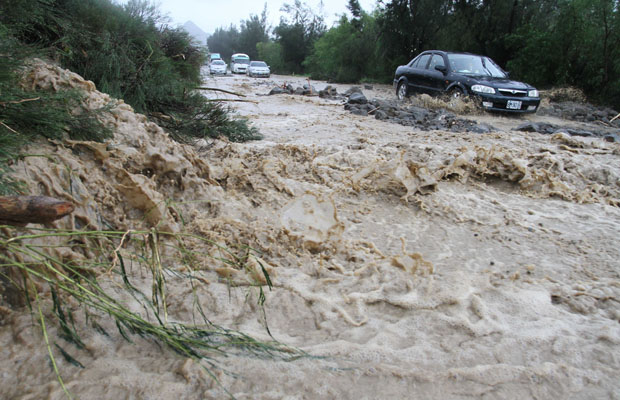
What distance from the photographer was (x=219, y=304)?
2.32m

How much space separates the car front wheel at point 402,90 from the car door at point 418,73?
21 cm

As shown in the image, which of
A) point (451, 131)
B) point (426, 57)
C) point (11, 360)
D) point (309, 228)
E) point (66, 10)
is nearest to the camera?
point (11, 360)

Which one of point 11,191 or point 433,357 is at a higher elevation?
point 11,191

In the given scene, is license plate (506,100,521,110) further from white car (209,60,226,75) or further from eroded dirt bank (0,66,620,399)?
white car (209,60,226,75)

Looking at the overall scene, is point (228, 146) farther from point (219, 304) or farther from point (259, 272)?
point (219, 304)

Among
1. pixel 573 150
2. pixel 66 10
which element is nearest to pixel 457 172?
pixel 573 150

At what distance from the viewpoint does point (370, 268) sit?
2.91 meters

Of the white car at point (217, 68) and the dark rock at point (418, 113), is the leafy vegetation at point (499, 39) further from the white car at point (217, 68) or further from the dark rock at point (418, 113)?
the dark rock at point (418, 113)

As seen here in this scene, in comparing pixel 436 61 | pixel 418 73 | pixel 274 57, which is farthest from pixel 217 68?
pixel 436 61

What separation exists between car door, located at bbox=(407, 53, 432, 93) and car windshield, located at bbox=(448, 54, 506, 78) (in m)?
0.72

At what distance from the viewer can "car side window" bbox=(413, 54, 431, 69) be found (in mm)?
10828

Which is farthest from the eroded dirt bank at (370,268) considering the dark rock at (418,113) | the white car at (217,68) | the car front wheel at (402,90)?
the white car at (217,68)

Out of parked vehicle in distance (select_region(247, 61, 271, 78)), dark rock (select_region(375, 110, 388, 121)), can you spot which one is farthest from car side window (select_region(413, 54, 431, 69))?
parked vehicle in distance (select_region(247, 61, 271, 78))

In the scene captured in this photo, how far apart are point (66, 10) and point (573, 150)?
672cm
